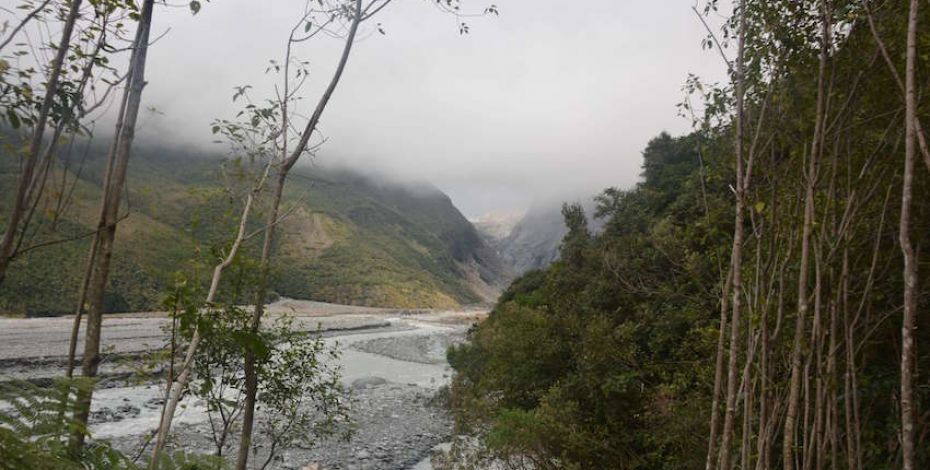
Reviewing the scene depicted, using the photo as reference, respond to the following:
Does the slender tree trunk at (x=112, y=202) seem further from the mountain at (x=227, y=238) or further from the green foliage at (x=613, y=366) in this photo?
the green foliage at (x=613, y=366)

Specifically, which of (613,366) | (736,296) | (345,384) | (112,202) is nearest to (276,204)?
(112,202)

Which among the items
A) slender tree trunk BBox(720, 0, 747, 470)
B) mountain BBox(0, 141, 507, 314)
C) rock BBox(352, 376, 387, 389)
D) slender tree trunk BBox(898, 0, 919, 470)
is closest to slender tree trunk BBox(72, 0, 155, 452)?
mountain BBox(0, 141, 507, 314)

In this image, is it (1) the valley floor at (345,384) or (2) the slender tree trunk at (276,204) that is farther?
(1) the valley floor at (345,384)

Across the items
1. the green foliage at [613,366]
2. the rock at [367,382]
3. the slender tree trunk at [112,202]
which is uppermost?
the slender tree trunk at [112,202]

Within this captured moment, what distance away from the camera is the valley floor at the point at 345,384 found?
1505 cm

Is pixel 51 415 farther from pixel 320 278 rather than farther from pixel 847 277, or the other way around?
pixel 320 278

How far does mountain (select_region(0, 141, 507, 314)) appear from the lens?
15.7 feet

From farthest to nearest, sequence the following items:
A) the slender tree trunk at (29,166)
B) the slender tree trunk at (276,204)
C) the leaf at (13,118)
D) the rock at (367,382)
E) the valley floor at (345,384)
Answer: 1. the rock at (367,382)
2. the valley floor at (345,384)
3. the slender tree trunk at (276,204)
4. the leaf at (13,118)
5. the slender tree trunk at (29,166)

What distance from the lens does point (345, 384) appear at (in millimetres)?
27938

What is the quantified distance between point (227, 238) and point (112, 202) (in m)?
2.10

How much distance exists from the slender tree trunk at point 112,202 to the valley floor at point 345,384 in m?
0.23

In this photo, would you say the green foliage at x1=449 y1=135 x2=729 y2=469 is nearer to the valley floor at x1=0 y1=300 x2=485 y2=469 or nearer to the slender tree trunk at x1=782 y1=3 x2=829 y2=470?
the slender tree trunk at x1=782 y1=3 x2=829 y2=470

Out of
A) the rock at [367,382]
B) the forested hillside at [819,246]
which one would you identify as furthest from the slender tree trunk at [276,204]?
the rock at [367,382]

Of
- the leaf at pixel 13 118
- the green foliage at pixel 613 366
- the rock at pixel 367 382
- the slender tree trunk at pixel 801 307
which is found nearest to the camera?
the leaf at pixel 13 118
